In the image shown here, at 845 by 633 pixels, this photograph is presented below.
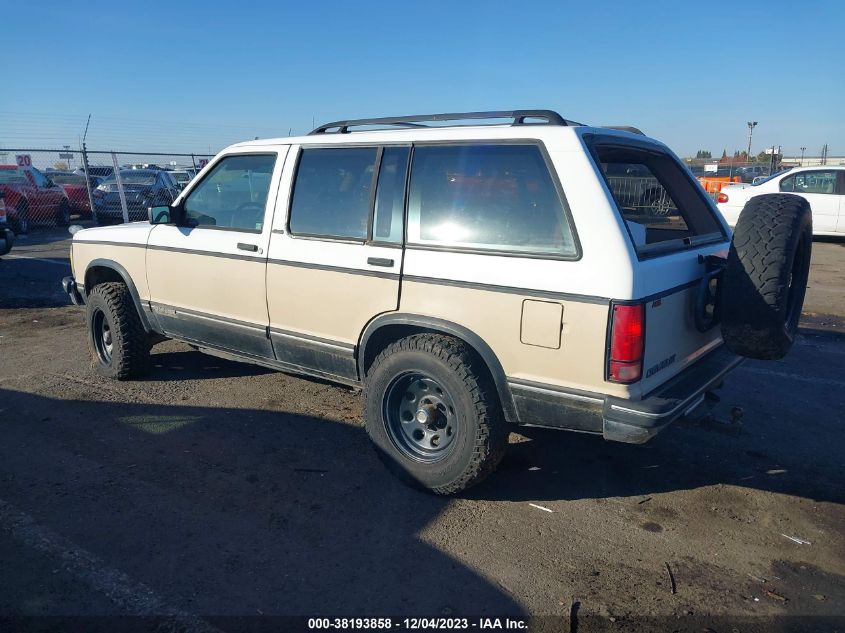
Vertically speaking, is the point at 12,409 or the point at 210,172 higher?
the point at 210,172

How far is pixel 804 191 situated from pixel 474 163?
517 inches

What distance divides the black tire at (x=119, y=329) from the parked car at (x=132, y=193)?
11.9 m

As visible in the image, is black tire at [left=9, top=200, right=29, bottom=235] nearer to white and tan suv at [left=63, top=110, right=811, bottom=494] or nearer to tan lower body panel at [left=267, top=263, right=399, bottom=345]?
white and tan suv at [left=63, top=110, right=811, bottom=494]

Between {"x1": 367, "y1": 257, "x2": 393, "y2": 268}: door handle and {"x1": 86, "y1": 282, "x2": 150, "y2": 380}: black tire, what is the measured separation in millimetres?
2552

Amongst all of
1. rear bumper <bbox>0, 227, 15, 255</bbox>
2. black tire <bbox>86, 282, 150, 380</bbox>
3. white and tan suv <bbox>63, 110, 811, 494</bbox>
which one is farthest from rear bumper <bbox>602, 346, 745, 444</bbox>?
rear bumper <bbox>0, 227, 15, 255</bbox>

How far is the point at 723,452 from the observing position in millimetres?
4336

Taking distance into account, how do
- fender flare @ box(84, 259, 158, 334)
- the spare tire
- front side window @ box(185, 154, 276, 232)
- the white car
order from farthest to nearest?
the white car, fender flare @ box(84, 259, 158, 334), front side window @ box(185, 154, 276, 232), the spare tire

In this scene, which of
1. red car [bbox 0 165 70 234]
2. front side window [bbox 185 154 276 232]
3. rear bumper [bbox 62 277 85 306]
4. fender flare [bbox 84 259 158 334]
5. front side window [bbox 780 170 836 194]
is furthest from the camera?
red car [bbox 0 165 70 234]

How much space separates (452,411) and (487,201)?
3.69 feet

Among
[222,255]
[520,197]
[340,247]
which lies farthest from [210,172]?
[520,197]

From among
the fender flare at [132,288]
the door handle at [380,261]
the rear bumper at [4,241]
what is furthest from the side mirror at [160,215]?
the rear bumper at [4,241]

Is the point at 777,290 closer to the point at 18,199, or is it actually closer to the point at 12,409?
the point at 12,409

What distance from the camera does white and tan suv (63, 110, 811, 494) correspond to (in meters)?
3.13

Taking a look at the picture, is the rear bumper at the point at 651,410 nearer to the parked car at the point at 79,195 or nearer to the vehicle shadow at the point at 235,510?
the vehicle shadow at the point at 235,510
